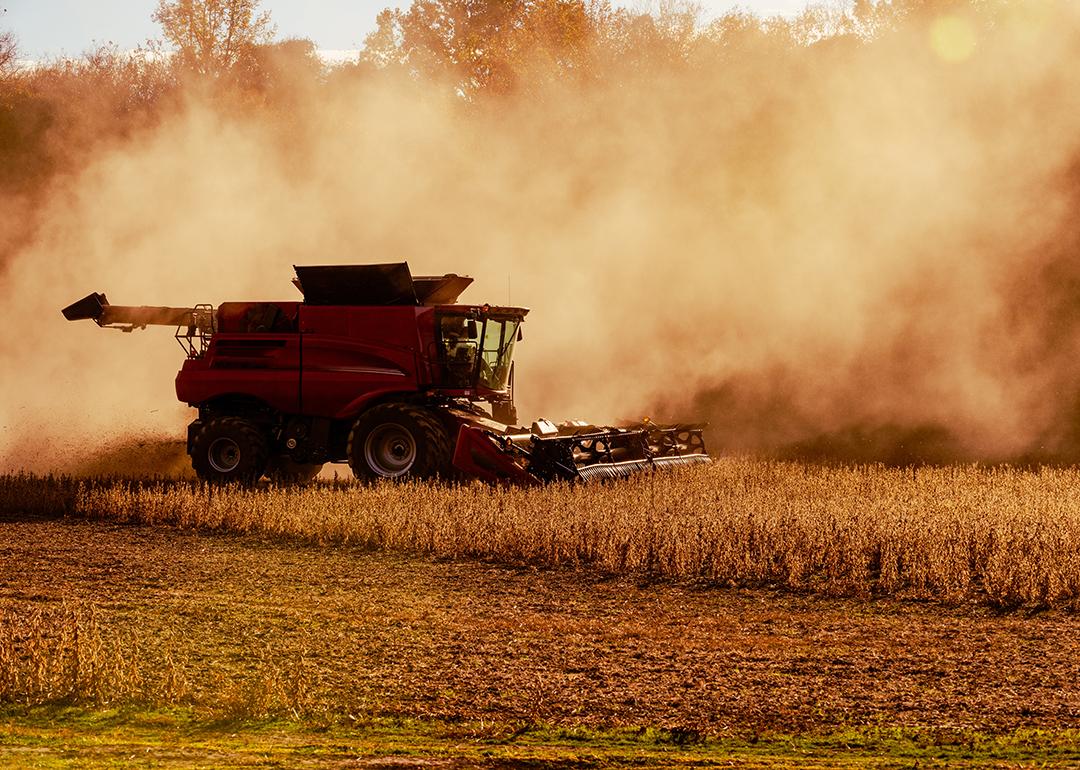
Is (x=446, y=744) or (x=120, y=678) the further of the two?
(x=120, y=678)

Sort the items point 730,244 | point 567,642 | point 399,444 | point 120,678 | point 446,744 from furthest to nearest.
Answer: point 730,244
point 399,444
point 567,642
point 120,678
point 446,744

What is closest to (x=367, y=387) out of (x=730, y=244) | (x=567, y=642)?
(x=567, y=642)

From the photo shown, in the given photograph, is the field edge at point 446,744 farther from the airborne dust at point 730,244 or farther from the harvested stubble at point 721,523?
the airborne dust at point 730,244

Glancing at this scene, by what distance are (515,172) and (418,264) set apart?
3127 mm

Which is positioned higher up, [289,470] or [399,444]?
[399,444]

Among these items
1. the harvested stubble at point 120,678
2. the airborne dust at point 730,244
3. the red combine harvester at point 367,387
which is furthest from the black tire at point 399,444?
the harvested stubble at point 120,678

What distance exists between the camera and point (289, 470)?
19969 millimetres

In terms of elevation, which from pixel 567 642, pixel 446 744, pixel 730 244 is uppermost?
pixel 730 244

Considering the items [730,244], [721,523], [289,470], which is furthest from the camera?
[730,244]

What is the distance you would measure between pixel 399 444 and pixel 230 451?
8.26 feet

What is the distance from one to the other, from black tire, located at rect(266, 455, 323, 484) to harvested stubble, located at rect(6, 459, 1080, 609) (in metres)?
1.28

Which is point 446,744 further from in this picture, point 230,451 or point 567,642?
point 230,451

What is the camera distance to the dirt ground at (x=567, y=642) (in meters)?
7.70

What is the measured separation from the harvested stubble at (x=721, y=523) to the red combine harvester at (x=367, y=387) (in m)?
0.77
